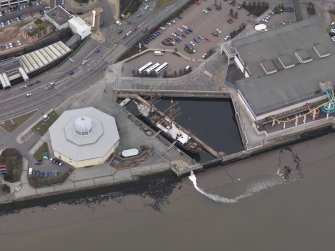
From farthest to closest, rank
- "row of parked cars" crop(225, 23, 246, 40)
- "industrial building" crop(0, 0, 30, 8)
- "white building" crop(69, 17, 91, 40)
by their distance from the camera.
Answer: "industrial building" crop(0, 0, 30, 8) < "row of parked cars" crop(225, 23, 246, 40) < "white building" crop(69, 17, 91, 40)

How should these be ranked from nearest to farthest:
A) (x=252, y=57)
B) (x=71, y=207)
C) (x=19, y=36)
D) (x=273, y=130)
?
(x=71, y=207) < (x=273, y=130) < (x=252, y=57) < (x=19, y=36)

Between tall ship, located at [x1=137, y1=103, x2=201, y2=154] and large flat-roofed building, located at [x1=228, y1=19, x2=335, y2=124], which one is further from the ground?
large flat-roofed building, located at [x1=228, y1=19, x2=335, y2=124]

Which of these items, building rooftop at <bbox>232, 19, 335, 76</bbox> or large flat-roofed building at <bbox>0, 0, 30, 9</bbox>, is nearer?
building rooftop at <bbox>232, 19, 335, 76</bbox>

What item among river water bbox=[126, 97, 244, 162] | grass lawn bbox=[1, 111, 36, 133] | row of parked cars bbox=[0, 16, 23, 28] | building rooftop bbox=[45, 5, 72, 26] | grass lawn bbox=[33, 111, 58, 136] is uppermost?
building rooftop bbox=[45, 5, 72, 26]

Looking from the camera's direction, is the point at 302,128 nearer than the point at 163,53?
Yes

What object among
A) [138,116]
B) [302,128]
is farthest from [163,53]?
[302,128]

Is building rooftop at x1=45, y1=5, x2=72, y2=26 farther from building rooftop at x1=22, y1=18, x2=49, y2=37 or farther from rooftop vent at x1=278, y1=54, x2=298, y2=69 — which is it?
rooftop vent at x1=278, y1=54, x2=298, y2=69

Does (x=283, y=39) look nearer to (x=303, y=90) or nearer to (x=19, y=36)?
(x=303, y=90)

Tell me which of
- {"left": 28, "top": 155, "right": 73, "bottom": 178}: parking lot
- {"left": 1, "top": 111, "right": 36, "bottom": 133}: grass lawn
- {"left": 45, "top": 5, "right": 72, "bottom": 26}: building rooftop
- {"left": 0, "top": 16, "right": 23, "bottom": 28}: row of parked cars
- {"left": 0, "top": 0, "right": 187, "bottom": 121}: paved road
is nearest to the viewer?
{"left": 28, "top": 155, "right": 73, "bottom": 178}: parking lot

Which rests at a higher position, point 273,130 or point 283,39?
point 283,39

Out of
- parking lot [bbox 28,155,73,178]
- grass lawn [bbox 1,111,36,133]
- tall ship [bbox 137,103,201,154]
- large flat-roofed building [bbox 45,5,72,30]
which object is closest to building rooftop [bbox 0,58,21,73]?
grass lawn [bbox 1,111,36,133]
